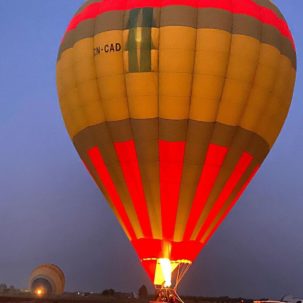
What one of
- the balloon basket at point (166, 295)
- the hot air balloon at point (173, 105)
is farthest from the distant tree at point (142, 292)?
the hot air balloon at point (173, 105)

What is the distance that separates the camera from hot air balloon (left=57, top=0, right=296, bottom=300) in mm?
19266

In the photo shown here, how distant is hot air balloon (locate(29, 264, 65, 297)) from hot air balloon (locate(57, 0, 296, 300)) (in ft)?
55.7

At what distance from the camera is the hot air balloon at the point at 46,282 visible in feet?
119

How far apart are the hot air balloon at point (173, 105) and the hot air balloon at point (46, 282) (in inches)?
668

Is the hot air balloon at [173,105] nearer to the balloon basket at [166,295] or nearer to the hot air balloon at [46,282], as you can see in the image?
the balloon basket at [166,295]

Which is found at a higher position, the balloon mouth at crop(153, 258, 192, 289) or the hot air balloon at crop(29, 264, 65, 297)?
the hot air balloon at crop(29, 264, 65, 297)

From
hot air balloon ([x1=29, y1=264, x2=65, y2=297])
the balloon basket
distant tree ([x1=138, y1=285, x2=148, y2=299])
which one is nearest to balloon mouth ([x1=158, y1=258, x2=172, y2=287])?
the balloon basket

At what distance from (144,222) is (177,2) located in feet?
23.5

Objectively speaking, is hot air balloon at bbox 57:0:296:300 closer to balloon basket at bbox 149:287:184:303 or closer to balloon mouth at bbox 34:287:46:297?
balloon basket at bbox 149:287:184:303

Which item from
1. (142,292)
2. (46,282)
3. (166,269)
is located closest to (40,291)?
(46,282)

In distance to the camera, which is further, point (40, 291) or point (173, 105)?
point (40, 291)

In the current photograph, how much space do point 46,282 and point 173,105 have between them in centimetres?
2051

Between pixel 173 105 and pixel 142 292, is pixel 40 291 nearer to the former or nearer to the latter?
Answer: pixel 142 292

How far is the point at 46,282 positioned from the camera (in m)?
36.4
